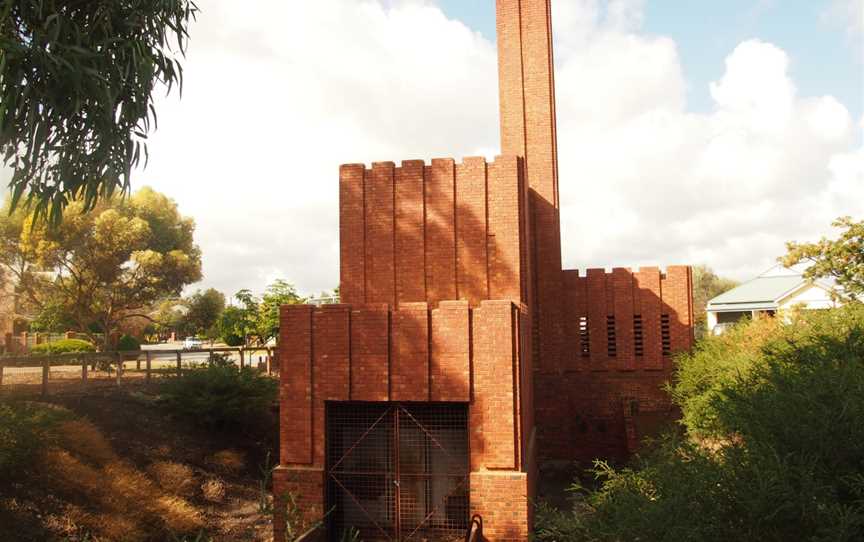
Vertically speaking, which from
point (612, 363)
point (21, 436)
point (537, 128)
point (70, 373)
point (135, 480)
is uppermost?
point (537, 128)

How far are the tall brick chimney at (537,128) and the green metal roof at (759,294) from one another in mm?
22813

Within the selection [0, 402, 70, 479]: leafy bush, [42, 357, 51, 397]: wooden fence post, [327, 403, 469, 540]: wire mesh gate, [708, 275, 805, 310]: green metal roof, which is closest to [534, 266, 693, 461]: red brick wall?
[327, 403, 469, 540]: wire mesh gate

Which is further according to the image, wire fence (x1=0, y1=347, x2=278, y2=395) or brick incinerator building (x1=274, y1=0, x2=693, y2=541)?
wire fence (x1=0, y1=347, x2=278, y2=395)

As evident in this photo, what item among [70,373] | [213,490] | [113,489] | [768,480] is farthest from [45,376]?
[768,480]

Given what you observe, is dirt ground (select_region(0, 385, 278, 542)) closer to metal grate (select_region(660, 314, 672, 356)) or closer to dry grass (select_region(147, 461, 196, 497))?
dry grass (select_region(147, 461, 196, 497))

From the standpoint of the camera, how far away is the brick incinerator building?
35.1 ft

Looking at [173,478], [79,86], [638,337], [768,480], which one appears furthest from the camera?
[638,337]

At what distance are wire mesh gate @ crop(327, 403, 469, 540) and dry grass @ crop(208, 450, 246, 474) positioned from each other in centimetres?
802

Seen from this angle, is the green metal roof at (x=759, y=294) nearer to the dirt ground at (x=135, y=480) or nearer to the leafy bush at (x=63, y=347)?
the dirt ground at (x=135, y=480)

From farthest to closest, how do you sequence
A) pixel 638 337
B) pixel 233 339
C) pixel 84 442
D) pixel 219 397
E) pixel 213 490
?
pixel 233 339 < pixel 638 337 < pixel 219 397 < pixel 213 490 < pixel 84 442

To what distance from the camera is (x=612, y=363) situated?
65.3 ft

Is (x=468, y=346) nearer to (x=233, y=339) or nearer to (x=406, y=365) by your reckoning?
(x=406, y=365)

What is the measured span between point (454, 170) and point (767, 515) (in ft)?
34.1

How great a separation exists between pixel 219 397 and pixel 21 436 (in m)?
6.78
